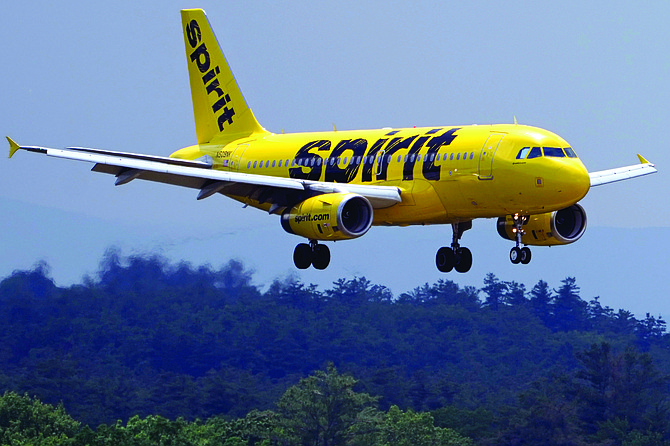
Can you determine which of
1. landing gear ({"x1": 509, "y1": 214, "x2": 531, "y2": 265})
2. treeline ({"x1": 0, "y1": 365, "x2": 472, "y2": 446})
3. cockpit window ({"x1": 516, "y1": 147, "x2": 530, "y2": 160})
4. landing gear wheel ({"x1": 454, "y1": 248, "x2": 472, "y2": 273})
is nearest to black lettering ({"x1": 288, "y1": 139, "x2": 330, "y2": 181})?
landing gear wheel ({"x1": 454, "y1": 248, "x2": 472, "y2": 273})

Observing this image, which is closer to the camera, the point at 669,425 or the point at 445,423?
the point at 445,423

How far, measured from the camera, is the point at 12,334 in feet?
597

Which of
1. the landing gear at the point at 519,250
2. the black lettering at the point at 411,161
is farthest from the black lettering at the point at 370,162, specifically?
the landing gear at the point at 519,250

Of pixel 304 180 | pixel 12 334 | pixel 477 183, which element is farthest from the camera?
pixel 12 334

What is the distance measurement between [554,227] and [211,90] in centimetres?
2184

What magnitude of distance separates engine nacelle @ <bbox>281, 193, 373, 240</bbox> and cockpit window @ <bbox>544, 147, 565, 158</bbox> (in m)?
7.11

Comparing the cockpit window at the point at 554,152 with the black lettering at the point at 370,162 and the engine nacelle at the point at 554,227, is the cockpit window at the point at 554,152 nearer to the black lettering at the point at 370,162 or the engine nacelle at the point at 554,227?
the engine nacelle at the point at 554,227

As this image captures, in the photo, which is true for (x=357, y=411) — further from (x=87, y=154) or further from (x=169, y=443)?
(x=87, y=154)

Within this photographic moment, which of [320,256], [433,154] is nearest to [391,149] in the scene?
[433,154]

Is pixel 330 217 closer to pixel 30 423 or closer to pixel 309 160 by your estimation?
pixel 309 160

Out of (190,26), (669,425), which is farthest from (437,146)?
(669,425)

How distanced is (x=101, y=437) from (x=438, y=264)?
8901 centimetres

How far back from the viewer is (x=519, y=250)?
56062mm

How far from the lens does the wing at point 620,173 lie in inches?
2389
